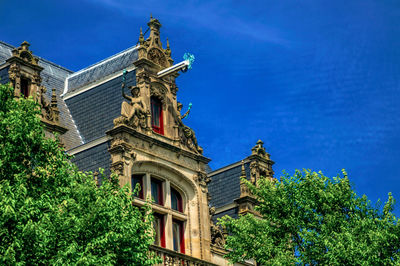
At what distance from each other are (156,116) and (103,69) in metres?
5.51

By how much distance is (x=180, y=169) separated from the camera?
43969 millimetres

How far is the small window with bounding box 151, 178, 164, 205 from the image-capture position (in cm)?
4279

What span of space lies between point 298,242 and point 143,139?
8797 mm

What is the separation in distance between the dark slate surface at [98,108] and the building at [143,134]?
0.06 meters

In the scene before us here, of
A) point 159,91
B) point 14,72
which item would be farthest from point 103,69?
point 14,72

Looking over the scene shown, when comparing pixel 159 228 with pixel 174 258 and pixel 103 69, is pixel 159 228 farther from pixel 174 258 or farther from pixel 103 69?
pixel 103 69

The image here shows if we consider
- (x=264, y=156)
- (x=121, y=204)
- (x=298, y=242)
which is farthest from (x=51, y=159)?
(x=264, y=156)

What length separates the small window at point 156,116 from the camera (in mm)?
44344

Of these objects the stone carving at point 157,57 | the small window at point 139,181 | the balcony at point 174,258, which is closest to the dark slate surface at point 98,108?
the stone carving at point 157,57

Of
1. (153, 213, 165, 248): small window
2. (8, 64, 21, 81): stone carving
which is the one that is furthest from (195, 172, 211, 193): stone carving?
(8, 64, 21, 81): stone carving

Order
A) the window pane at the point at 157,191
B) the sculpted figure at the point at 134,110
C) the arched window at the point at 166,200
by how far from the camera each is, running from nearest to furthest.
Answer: the arched window at the point at 166,200, the sculpted figure at the point at 134,110, the window pane at the point at 157,191

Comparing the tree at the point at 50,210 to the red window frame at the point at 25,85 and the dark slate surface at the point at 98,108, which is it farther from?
the dark slate surface at the point at 98,108

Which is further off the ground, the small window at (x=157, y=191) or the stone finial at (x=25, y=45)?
the stone finial at (x=25, y=45)

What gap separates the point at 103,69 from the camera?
48500mm
